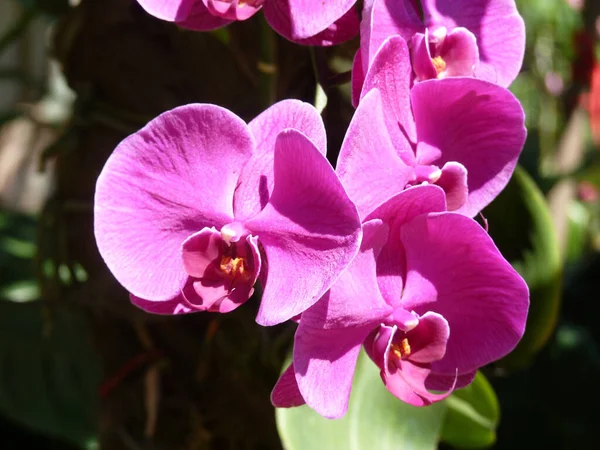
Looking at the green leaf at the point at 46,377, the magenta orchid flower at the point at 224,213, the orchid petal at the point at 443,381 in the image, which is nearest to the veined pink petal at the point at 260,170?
the magenta orchid flower at the point at 224,213

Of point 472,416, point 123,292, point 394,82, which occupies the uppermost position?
Result: point 394,82

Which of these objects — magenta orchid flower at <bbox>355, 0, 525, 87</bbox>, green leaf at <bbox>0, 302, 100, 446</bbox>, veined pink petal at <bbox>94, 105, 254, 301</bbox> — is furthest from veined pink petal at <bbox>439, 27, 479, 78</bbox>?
green leaf at <bbox>0, 302, 100, 446</bbox>

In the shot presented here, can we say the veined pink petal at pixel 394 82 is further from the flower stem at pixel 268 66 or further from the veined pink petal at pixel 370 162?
the flower stem at pixel 268 66

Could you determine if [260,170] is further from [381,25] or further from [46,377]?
[46,377]

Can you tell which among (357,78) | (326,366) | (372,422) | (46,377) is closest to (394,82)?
(357,78)

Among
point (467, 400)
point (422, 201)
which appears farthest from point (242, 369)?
point (422, 201)

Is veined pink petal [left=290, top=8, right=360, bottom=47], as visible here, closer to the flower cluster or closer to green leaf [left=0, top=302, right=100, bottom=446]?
the flower cluster

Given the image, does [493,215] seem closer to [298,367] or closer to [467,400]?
[467,400]
